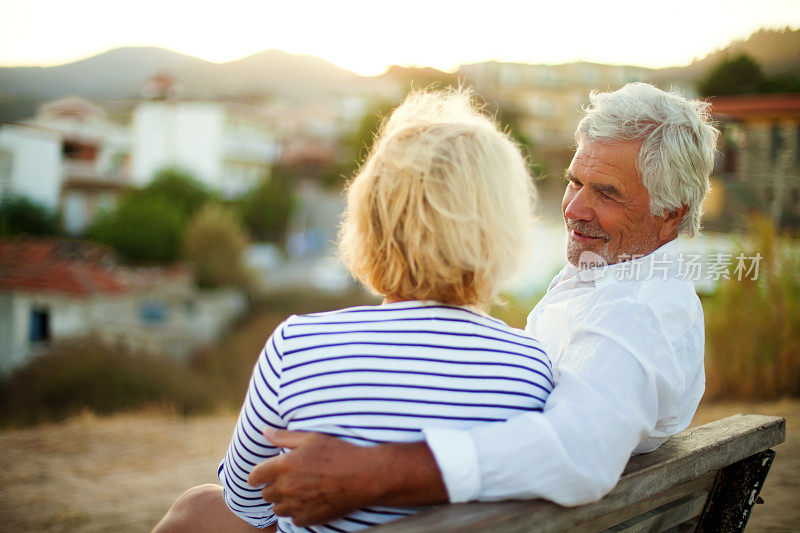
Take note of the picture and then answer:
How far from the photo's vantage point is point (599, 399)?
1.09 metres

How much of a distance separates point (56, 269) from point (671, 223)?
24296 mm

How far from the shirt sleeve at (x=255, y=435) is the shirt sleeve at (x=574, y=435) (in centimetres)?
28

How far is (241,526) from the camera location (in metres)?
1.38

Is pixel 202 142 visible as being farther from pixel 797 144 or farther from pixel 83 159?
pixel 797 144

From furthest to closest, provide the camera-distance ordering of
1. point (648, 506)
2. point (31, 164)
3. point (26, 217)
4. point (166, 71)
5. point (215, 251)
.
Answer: point (166, 71), point (215, 251), point (31, 164), point (26, 217), point (648, 506)

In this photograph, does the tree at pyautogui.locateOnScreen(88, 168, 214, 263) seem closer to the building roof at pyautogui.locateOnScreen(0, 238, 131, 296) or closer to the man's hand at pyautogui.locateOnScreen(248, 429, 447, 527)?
the building roof at pyautogui.locateOnScreen(0, 238, 131, 296)

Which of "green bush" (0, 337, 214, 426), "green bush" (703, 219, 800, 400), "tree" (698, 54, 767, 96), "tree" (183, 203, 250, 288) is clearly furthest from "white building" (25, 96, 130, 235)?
"green bush" (703, 219, 800, 400)

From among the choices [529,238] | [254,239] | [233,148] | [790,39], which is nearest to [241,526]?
[529,238]

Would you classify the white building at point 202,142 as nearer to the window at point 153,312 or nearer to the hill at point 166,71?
the hill at point 166,71

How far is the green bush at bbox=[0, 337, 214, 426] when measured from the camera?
14070 mm

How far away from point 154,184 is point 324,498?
129 ft

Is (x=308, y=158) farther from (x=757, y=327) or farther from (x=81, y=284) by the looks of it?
(x=757, y=327)

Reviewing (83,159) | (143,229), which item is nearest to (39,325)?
(143,229)

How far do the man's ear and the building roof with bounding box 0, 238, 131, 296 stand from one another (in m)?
22.3
